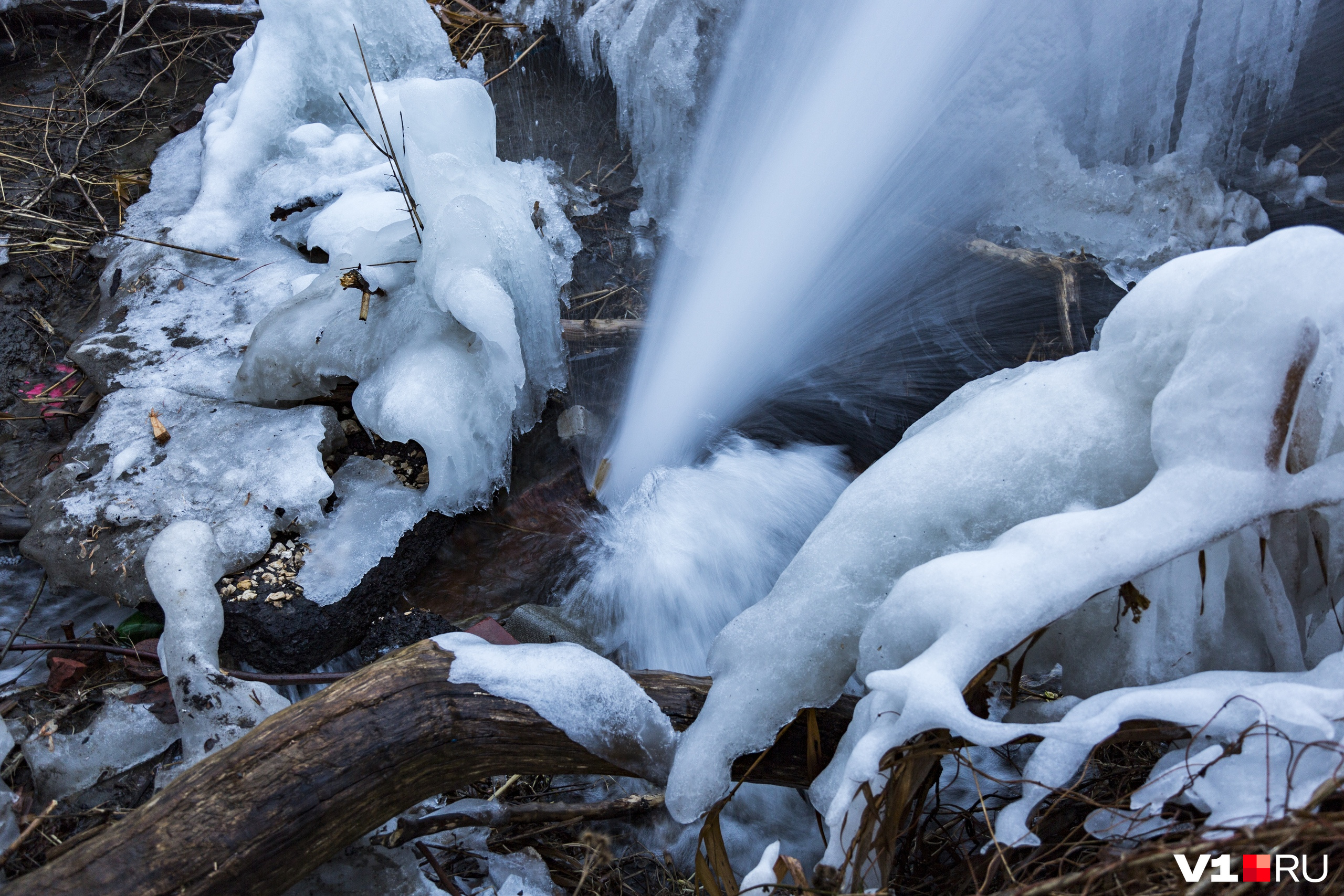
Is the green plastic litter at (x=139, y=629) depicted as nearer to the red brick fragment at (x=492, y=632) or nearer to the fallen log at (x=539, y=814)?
the red brick fragment at (x=492, y=632)

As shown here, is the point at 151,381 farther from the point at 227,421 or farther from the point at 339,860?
the point at 339,860

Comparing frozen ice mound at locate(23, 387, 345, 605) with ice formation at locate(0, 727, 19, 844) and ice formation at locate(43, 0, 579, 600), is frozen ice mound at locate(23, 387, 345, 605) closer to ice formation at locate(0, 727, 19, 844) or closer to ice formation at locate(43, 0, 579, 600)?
ice formation at locate(43, 0, 579, 600)

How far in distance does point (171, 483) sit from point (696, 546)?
5.09ft

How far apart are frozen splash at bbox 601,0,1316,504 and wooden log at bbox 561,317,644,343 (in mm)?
63

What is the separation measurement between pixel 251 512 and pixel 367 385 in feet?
1.61

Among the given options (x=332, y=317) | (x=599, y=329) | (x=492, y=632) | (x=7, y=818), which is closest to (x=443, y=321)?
(x=332, y=317)

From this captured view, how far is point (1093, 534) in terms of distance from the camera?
1342 millimetres

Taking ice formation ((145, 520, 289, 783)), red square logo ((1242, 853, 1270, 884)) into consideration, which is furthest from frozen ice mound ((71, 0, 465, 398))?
red square logo ((1242, 853, 1270, 884))

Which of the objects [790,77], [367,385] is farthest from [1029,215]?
[367,385]

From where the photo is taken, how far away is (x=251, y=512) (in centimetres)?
236

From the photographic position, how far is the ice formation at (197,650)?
1.87 m


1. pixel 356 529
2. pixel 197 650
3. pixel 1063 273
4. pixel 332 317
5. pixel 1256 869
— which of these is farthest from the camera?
pixel 1063 273

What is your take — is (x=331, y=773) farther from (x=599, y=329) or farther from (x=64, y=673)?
Answer: (x=599, y=329)

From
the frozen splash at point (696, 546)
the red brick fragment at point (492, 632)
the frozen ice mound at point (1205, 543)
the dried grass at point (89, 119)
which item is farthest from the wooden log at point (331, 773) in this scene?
the dried grass at point (89, 119)
